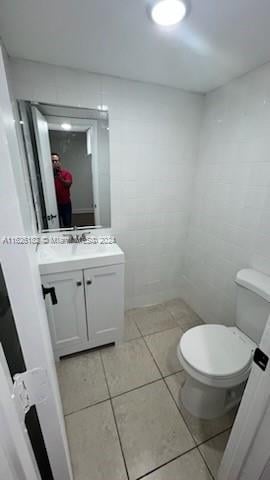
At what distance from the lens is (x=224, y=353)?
A: 1199mm

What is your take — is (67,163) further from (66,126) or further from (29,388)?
(29,388)

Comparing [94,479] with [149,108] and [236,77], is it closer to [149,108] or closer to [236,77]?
[149,108]

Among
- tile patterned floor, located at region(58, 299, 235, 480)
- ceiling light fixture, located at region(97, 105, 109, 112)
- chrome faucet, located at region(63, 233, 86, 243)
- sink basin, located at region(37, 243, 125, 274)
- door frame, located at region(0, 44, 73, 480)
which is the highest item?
ceiling light fixture, located at region(97, 105, 109, 112)

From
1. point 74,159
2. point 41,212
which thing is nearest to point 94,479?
point 41,212

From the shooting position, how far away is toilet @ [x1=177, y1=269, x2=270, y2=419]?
1.11 m

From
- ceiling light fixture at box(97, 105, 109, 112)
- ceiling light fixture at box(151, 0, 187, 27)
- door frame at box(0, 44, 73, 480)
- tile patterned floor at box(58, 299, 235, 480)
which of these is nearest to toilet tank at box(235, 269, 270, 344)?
tile patterned floor at box(58, 299, 235, 480)

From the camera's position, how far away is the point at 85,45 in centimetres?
112

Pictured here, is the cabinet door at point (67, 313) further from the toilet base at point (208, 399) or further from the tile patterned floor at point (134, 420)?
the toilet base at point (208, 399)

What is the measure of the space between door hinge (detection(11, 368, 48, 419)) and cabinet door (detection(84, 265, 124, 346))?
0.92 metres

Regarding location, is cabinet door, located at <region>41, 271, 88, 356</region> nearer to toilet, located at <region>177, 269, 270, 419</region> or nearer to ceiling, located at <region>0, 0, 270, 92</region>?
toilet, located at <region>177, 269, 270, 419</region>

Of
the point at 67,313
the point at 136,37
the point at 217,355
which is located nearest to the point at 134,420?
the point at 217,355

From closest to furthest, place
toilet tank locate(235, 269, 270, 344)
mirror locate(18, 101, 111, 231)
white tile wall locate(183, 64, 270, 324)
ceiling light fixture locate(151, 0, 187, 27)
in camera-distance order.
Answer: ceiling light fixture locate(151, 0, 187, 27) < toilet tank locate(235, 269, 270, 344) < white tile wall locate(183, 64, 270, 324) < mirror locate(18, 101, 111, 231)

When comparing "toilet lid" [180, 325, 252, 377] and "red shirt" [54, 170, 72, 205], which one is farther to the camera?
"red shirt" [54, 170, 72, 205]

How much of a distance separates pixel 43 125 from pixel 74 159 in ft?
0.96
